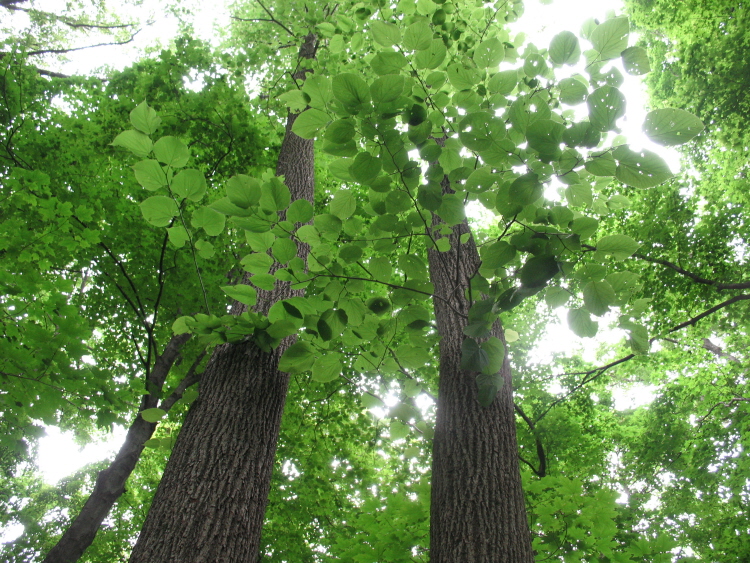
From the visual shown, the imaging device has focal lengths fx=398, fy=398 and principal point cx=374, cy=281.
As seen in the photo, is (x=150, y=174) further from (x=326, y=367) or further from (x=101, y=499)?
(x=101, y=499)

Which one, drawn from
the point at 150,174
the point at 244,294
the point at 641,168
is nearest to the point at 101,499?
the point at 244,294

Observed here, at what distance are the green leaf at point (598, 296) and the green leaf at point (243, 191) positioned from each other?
925 millimetres

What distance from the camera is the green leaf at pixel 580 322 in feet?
3.74

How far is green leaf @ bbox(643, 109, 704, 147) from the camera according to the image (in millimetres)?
851

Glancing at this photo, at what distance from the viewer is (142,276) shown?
15.0 ft

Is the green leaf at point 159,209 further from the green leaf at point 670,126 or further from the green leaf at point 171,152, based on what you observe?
the green leaf at point 670,126

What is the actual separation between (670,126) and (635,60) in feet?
1.14

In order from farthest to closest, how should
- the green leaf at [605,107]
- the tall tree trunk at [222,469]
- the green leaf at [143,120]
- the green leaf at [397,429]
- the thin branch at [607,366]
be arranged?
the thin branch at [607,366] < the green leaf at [397,429] < the tall tree trunk at [222,469] < the green leaf at [143,120] < the green leaf at [605,107]

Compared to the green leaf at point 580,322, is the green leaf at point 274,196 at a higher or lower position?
higher

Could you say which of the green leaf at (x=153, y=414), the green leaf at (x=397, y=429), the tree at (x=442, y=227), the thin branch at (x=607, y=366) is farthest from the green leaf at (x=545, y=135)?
the thin branch at (x=607, y=366)

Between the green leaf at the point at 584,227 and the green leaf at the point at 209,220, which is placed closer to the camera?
the green leaf at the point at 584,227

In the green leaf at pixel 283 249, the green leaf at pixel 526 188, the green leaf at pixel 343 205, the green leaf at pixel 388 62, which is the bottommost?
the green leaf at pixel 526 188

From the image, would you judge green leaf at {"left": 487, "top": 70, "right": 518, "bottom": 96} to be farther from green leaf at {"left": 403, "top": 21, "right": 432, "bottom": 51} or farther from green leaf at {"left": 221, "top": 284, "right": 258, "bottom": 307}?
green leaf at {"left": 221, "top": 284, "right": 258, "bottom": 307}

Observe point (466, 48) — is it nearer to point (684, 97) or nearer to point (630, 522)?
point (684, 97)
